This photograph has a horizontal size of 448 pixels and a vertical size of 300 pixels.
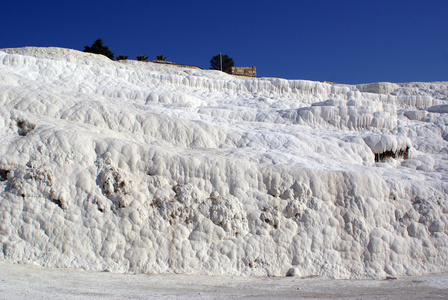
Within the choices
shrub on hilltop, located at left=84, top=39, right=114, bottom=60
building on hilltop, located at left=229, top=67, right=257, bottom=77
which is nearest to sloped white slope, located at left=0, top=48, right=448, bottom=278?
building on hilltop, located at left=229, top=67, right=257, bottom=77

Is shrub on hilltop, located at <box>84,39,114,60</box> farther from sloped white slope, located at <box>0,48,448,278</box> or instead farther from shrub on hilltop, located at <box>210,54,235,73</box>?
sloped white slope, located at <box>0,48,448,278</box>

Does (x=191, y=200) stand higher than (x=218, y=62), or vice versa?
(x=218, y=62)

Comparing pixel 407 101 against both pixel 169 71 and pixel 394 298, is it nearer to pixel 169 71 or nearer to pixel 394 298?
pixel 169 71

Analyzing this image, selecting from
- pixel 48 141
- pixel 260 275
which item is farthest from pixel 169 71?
pixel 260 275

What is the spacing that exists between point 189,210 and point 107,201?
4.97 ft

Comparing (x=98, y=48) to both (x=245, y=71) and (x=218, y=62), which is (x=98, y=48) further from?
(x=218, y=62)

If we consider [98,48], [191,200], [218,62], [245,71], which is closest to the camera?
[191,200]

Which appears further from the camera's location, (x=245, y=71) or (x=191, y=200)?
(x=245, y=71)

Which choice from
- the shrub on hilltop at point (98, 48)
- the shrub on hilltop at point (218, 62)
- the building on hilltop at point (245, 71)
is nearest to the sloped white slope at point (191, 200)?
the building on hilltop at point (245, 71)

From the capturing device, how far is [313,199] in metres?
8.85

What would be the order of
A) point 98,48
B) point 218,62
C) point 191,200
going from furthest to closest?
point 218,62 < point 98,48 < point 191,200

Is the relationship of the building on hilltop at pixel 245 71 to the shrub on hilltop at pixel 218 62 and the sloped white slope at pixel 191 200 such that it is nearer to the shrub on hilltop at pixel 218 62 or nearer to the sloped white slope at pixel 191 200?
the sloped white slope at pixel 191 200

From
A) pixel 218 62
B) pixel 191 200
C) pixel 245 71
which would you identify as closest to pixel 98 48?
pixel 245 71

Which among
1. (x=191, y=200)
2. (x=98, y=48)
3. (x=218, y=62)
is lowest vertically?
(x=191, y=200)
